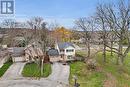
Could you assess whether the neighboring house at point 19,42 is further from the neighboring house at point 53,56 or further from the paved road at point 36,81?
the paved road at point 36,81

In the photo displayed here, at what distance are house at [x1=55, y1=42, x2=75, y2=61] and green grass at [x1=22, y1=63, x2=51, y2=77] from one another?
Answer: 6311mm

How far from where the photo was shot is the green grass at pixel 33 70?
31.6m

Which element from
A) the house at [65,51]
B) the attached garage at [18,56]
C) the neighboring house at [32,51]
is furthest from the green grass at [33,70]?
the house at [65,51]

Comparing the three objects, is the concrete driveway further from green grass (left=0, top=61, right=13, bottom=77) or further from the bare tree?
the bare tree

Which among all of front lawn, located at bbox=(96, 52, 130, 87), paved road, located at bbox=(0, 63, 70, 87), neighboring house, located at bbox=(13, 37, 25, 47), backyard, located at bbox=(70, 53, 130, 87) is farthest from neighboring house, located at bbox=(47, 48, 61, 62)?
neighboring house, located at bbox=(13, 37, 25, 47)

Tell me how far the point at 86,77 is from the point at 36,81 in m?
6.62

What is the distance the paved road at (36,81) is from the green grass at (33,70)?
77 cm

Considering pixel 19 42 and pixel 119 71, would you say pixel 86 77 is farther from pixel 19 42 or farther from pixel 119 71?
pixel 19 42

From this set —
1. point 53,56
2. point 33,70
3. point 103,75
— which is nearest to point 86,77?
point 103,75

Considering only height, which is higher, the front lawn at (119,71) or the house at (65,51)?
the house at (65,51)

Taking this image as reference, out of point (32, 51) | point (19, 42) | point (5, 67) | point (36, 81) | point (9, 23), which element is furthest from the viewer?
point (9, 23)

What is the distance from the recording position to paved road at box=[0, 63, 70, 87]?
88.6ft

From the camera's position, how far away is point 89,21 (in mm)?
46094

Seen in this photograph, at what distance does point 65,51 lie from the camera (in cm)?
4381
